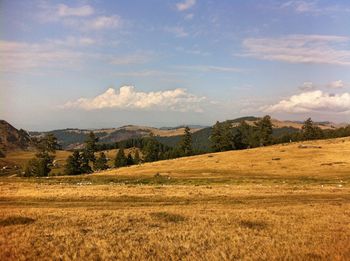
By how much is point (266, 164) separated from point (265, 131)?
6726 cm

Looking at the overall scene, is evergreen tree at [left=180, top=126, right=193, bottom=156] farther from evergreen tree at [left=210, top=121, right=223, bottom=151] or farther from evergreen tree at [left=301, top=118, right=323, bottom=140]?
evergreen tree at [left=301, top=118, right=323, bottom=140]

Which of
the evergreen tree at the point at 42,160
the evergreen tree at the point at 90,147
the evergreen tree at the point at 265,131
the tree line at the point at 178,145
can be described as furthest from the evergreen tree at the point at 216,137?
the evergreen tree at the point at 42,160

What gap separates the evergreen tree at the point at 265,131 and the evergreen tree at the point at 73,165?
72604 mm

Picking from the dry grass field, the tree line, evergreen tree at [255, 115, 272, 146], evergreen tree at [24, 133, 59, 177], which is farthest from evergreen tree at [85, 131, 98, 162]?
the dry grass field

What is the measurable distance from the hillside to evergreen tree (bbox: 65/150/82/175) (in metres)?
36.7

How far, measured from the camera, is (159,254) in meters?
18.8

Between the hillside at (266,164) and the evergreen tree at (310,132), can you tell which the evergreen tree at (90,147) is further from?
the evergreen tree at (310,132)

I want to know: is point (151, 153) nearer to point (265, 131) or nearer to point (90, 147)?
point (90, 147)

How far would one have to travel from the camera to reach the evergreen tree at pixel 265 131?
164600 millimetres

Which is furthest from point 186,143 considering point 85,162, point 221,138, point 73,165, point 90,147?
point 73,165

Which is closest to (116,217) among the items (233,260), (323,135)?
(233,260)

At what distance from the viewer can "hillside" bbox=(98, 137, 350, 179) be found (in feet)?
275

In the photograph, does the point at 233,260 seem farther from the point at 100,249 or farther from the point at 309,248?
the point at 100,249

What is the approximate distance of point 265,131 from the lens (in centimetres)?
16512
